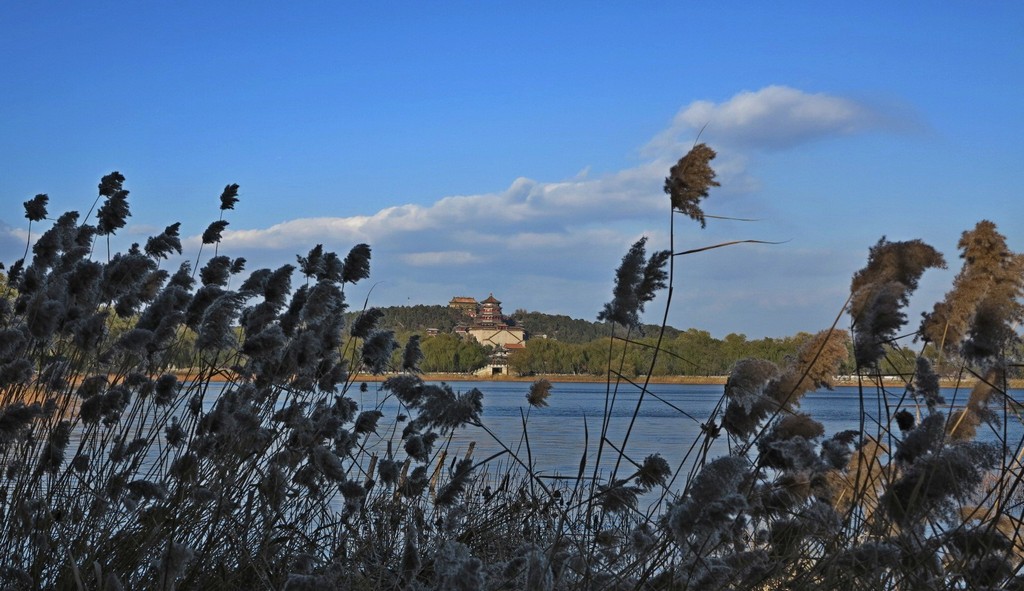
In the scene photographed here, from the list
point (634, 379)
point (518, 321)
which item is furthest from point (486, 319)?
point (634, 379)

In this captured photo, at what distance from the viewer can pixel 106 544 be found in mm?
3957

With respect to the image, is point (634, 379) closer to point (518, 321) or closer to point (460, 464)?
point (460, 464)

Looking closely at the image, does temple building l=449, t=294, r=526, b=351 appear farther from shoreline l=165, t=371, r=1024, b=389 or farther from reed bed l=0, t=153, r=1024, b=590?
reed bed l=0, t=153, r=1024, b=590

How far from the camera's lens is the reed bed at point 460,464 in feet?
8.13

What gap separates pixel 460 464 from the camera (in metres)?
4.56

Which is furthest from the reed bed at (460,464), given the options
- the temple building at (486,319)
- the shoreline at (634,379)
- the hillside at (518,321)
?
the temple building at (486,319)

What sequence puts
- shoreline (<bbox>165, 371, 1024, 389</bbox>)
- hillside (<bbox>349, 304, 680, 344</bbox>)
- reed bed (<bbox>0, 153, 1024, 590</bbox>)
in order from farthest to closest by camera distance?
hillside (<bbox>349, 304, 680, 344</bbox>), shoreline (<bbox>165, 371, 1024, 389</bbox>), reed bed (<bbox>0, 153, 1024, 590</bbox>)

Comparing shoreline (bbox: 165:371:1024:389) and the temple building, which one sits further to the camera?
the temple building

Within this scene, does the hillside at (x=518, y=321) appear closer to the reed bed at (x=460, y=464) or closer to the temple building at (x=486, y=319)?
the temple building at (x=486, y=319)

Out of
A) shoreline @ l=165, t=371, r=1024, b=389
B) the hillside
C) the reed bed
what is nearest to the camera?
the reed bed

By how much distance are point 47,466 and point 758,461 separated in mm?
3010

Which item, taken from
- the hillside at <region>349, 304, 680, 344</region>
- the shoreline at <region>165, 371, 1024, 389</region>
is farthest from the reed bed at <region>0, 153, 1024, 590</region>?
the hillside at <region>349, 304, 680, 344</region>

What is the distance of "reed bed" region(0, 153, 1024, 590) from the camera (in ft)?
8.13

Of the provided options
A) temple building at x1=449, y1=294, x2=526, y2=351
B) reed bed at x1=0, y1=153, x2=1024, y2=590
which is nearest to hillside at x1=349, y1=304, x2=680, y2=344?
temple building at x1=449, y1=294, x2=526, y2=351
